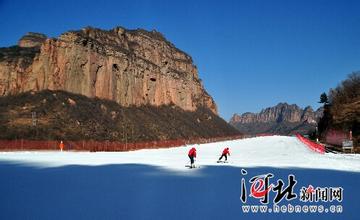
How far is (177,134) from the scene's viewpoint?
9719 cm

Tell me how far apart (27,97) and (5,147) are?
1127 inches

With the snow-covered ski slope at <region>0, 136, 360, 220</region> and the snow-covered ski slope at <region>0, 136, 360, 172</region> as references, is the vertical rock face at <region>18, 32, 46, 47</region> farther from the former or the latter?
the snow-covered ski slope at <region>0, 136, 360, 220</region>

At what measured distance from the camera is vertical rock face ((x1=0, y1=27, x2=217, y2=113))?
77.8m

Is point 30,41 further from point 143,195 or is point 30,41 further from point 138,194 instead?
point 143,195

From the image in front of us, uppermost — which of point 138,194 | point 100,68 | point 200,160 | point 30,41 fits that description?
point 30,41

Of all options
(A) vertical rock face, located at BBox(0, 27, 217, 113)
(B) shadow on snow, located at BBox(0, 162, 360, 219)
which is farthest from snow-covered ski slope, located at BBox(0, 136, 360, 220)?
(A) vertical rock face, located at BBox(0, 27, 217, 113)

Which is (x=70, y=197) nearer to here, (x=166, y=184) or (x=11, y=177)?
(x=166, y=184)

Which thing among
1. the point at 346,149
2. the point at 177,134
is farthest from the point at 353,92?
the point at 346,149

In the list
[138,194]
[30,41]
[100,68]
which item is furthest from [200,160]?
[30,41]

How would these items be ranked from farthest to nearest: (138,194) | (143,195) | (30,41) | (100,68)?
(30,41) → (100,68) → (138,194) → (143,195)

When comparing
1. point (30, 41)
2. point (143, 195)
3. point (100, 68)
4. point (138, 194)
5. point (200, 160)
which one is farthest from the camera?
point (30, 41)

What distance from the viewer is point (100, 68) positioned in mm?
85812

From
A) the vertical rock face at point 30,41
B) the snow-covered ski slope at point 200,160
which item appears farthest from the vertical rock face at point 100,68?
the snow-covered ski slope at point 200,160

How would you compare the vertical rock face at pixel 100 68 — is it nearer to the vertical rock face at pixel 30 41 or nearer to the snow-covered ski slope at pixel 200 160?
the vertical rock face at pixel 30 41
